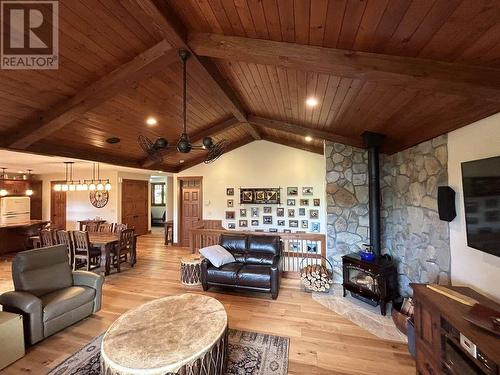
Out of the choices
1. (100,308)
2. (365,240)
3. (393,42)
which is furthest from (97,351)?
(365,240)

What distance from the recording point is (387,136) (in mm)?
3896

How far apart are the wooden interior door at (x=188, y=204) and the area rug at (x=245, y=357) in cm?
508

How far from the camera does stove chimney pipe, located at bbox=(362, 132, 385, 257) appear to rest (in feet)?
12.9

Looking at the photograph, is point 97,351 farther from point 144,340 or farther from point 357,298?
point 357,298

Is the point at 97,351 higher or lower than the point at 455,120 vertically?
lower

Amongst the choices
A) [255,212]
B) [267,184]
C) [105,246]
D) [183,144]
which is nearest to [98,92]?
[183,144]

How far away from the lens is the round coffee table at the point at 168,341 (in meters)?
1.68

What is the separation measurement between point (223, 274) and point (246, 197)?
11.3ft

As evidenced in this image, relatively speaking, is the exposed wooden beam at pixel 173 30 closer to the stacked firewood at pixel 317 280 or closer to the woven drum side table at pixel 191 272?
the woven drum side table at pixel 191 272

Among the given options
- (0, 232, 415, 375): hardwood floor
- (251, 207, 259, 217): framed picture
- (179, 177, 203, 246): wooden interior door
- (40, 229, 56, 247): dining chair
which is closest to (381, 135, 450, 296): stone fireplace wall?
(0, 232, 415, 375): hardwood floor

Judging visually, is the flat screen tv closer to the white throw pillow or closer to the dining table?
the white throw pillow

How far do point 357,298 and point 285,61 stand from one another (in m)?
3.83

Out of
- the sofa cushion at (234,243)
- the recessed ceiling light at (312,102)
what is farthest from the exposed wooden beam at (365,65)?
the sofa cushion at (234,243)

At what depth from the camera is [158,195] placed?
1313 centimetres
